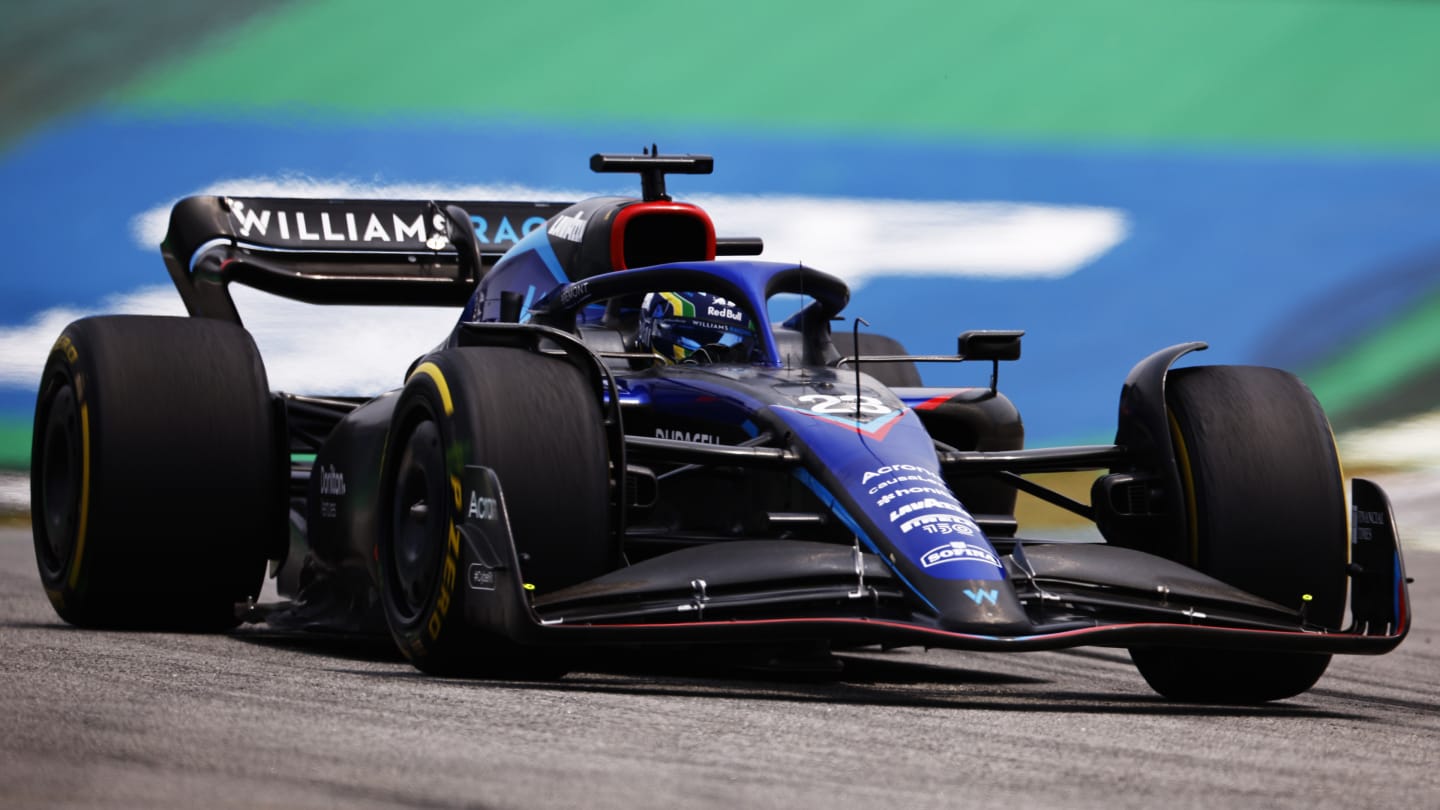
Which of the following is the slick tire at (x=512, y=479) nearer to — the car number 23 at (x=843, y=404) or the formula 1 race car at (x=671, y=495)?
the formula 1 race car at (x=671, y=495)

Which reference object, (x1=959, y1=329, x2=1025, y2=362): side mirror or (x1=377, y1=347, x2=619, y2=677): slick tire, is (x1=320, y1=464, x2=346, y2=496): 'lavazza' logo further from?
(x1=959, y1=329, x2=1025, y2=362): side mirror

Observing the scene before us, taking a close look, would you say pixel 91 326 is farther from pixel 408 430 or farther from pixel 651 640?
pixel 651 640

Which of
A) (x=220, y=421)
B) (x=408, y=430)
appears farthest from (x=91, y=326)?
(x=408, y=430)

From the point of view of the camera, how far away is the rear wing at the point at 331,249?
9812 millimetres

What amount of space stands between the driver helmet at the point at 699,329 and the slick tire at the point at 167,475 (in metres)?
1.65

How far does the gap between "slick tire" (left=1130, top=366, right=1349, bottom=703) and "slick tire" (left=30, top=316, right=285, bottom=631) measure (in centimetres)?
357

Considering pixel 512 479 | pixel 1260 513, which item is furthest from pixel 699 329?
pixel 1260 513

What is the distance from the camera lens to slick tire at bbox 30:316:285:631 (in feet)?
25.4

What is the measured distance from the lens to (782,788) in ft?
13.0

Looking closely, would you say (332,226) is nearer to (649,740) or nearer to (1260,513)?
(1260,513)

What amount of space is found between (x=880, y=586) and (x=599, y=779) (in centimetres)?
179

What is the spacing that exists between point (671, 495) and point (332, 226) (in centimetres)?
391

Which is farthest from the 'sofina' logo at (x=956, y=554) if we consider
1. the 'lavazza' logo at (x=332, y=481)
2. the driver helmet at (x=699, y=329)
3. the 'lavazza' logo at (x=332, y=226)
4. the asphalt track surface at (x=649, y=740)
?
the 'lavazza' logo at (x=332, y=226)

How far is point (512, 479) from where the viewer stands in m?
5.77
